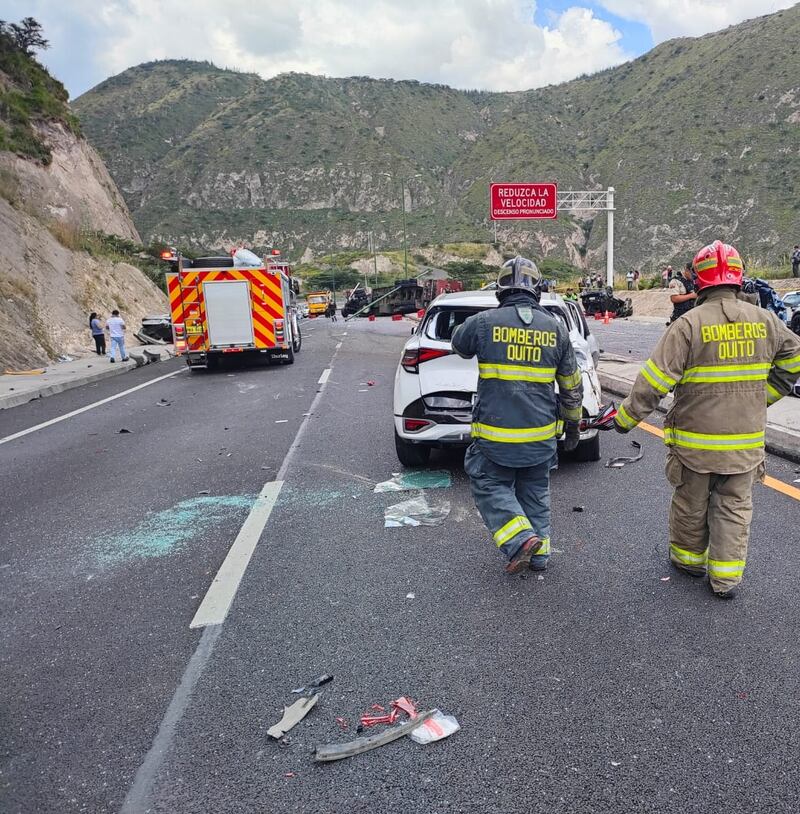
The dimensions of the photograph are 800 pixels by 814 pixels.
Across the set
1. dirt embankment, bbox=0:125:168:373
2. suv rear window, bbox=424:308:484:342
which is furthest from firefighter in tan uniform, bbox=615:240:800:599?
dirt embankment, bbox=0:125:168:373

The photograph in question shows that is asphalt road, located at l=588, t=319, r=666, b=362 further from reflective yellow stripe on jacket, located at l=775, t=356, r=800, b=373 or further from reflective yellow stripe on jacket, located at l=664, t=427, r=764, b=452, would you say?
reflective yellow stripe on jacket, located at l=664, t=427, r=764, b=452

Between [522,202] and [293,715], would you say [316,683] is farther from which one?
[522,202]

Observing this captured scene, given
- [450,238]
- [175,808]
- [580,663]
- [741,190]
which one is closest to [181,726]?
[175,808]

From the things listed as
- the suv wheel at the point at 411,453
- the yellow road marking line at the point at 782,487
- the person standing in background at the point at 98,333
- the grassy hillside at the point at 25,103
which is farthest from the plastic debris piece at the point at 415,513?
the grassy hillside at the point at 25,103

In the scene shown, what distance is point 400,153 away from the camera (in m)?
141

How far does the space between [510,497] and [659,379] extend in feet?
3.48

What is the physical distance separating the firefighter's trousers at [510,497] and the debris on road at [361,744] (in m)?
1.41

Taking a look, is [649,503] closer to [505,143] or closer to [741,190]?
[741,190]

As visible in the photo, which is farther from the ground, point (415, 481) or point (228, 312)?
point (228, 312)

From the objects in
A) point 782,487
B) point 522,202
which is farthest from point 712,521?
point 522,202

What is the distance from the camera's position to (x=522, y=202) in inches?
1143

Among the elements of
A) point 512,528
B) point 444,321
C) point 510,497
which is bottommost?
point 512,528

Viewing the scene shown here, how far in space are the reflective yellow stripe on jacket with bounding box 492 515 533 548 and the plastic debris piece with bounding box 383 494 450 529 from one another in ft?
3.71

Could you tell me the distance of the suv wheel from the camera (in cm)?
636
